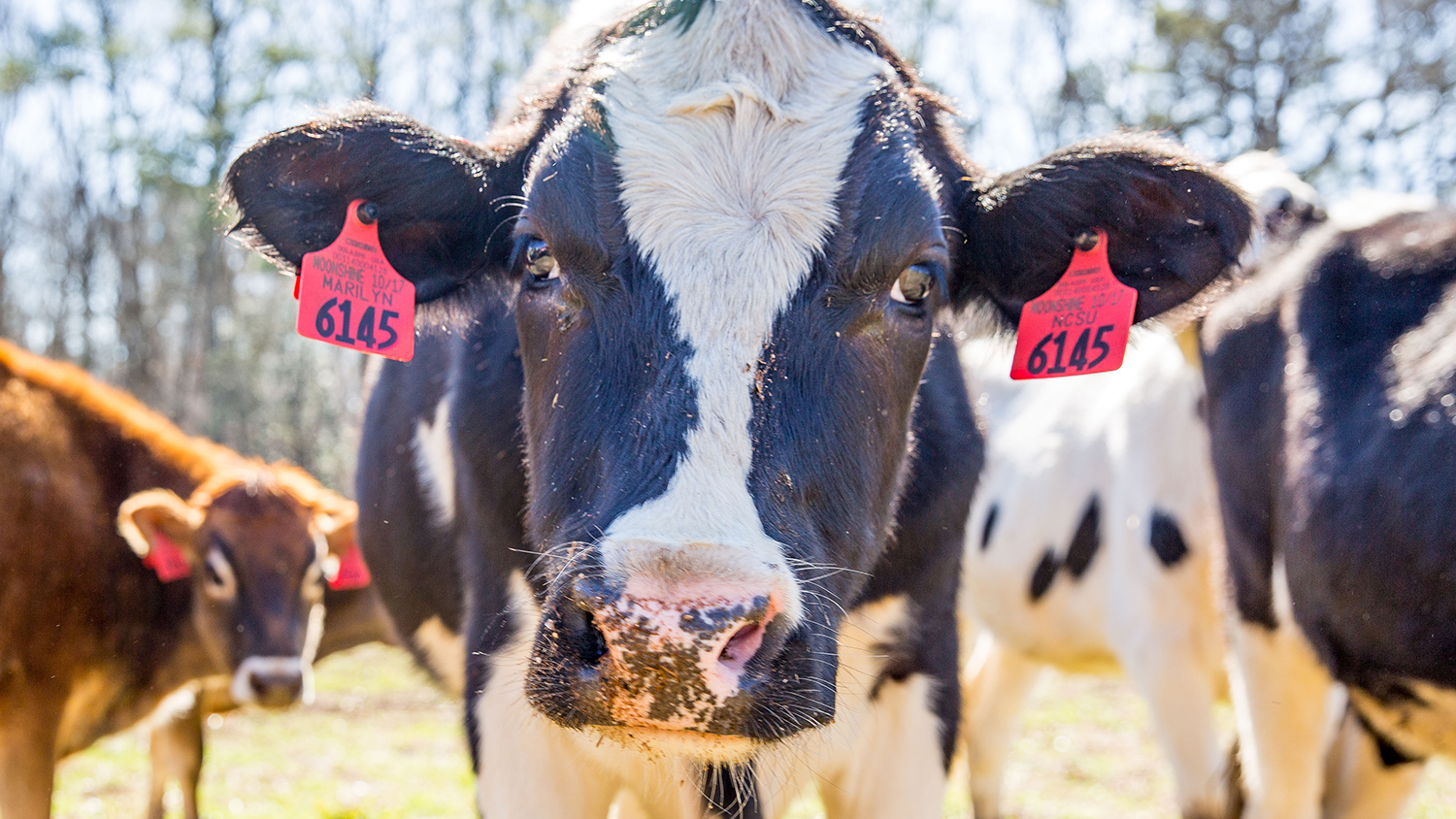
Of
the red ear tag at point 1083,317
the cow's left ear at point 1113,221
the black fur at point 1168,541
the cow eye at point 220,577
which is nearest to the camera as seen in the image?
the cow's left ear at point 1113,221

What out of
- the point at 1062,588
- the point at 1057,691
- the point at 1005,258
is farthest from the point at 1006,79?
the point at 1005,258

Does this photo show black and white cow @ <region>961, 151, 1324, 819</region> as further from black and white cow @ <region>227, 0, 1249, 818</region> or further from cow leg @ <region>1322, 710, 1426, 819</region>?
black and white cow @ <region>227, 0, 1249, 818</region>

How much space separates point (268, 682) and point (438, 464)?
268cm

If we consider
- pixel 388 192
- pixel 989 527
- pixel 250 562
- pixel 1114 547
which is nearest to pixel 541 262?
pixel 388 192

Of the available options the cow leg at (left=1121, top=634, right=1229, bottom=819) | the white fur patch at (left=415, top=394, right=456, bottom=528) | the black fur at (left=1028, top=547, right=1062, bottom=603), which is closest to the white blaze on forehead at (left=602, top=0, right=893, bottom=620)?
the white fur patch at (left=415, top=394, right=456, bottom=528)

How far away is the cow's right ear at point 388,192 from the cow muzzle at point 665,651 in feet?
3.62

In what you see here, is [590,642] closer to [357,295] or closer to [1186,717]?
[357,295]

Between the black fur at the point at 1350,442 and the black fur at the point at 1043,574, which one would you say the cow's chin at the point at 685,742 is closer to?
the black fur at the point at 1350,442

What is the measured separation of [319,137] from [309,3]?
22.9 metres

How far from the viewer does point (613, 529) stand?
1547 mm

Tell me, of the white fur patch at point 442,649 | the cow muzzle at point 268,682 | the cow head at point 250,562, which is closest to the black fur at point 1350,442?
the white fur patch at point 442,649

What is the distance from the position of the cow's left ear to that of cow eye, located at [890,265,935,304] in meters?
0.39

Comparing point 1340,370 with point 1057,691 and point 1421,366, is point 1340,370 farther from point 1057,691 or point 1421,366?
point 1057,691

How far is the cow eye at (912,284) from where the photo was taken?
2080mm
